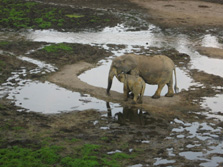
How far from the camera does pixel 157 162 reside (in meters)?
8.93

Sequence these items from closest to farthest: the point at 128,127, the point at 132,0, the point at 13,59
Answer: the point at 128,127 → the point at 13,59 → the point at 132,0

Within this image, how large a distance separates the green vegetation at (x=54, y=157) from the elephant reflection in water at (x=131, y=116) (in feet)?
7.79

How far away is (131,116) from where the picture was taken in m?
11.9

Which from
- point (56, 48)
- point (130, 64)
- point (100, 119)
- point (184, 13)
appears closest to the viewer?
point (100, 119)

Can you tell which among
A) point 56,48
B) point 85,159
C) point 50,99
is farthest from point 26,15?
point 85,159

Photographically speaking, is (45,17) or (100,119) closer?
(100,119)

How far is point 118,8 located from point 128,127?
2017 centimetres

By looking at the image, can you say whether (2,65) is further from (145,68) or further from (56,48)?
(145,68)

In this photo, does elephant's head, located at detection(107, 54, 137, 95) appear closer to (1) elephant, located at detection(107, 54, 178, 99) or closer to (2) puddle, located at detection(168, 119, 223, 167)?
(1) elephant, located at detection(107, 54, 178, 99)

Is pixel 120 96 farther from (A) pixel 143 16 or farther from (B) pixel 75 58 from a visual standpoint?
(A) pixel 143 16

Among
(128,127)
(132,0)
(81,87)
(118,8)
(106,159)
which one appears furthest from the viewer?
(132,0)

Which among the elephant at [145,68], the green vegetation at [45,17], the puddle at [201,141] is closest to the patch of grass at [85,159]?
the puddle at [201,141]

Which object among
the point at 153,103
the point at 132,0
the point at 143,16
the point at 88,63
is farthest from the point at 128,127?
the point at 132,0

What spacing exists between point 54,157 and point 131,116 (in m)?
3.65
